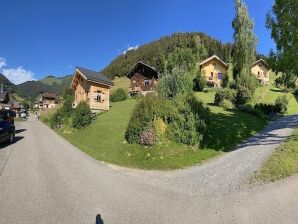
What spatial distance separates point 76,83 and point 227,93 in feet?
79.9

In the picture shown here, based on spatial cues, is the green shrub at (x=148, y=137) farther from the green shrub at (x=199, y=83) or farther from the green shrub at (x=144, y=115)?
the green shrub at (x=199, y=83)

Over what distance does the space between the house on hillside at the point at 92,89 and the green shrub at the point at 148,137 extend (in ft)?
75.9

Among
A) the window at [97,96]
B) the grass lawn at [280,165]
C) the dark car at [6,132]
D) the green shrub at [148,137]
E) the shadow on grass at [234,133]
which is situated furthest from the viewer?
the window at [97,96]

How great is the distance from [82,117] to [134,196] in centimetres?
2192

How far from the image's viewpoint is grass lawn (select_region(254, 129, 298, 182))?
10.9 meters

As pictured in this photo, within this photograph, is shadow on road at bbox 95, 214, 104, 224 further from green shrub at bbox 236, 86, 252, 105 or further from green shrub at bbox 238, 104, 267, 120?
green shrub at bbox 236, 86, 252, 105

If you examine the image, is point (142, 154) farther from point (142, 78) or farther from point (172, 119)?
point (142, 78)

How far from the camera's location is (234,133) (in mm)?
20547

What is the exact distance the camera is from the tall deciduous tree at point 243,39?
5097 centimetres

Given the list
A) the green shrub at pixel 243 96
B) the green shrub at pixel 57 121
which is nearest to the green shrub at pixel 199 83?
the green shrub at pixel 243 96

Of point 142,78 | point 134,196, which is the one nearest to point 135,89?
point 142,78

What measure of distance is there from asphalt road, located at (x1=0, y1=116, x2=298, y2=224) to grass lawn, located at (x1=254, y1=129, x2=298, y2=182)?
53 cm

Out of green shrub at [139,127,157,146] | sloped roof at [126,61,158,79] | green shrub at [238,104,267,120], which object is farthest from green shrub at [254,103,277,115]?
sloped roof at [126,61,158,79]

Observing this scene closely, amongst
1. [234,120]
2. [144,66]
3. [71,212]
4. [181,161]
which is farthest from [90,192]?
[144,66]
